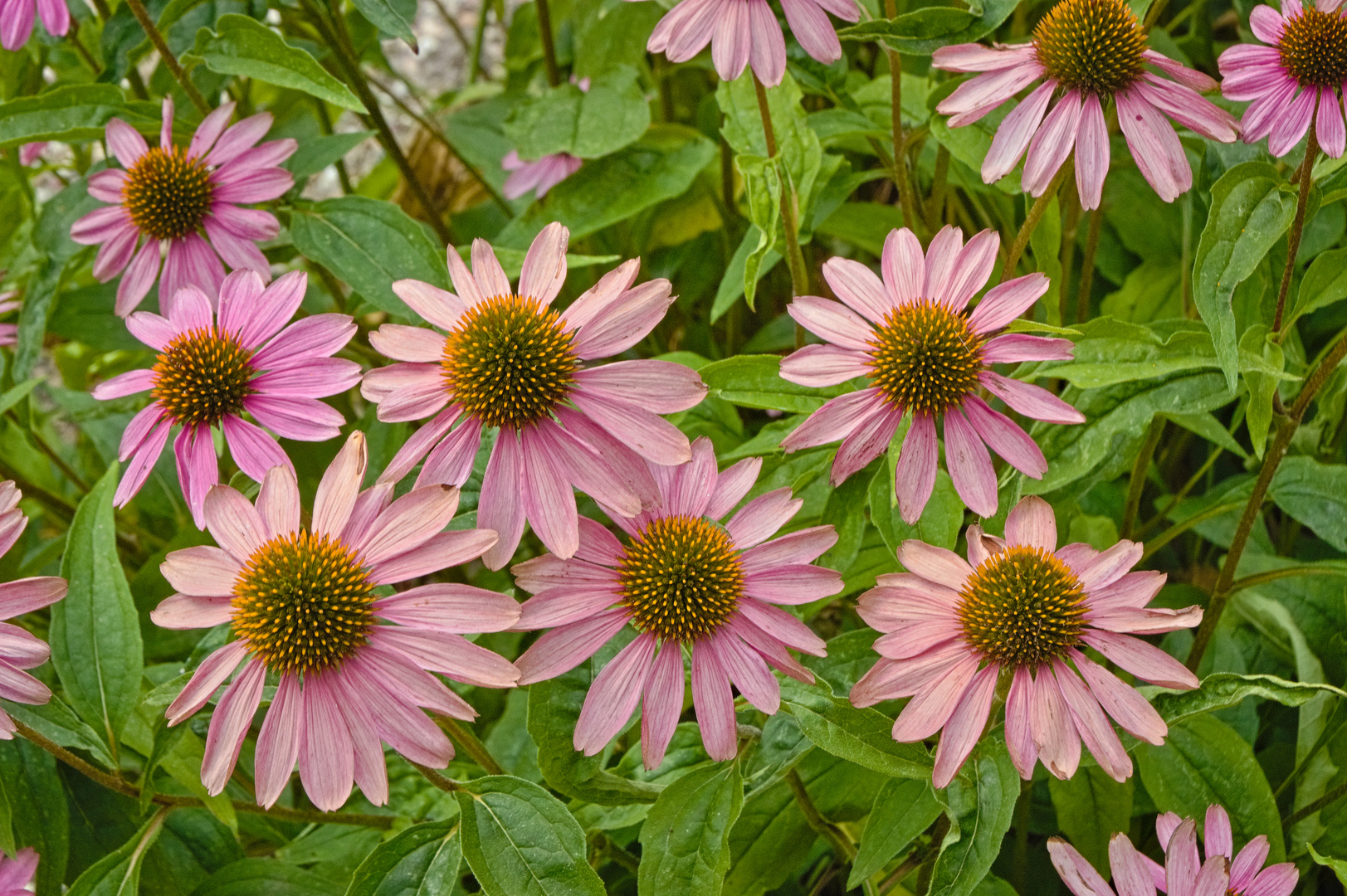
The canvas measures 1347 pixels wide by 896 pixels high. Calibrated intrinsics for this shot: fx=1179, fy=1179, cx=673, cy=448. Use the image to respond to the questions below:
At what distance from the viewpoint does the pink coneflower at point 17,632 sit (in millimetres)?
841

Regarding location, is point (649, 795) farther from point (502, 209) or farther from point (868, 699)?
point (502, 209)

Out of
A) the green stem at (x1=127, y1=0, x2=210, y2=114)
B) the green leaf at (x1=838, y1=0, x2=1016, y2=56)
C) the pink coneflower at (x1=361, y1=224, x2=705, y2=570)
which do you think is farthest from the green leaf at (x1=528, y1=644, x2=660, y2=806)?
the green stem at (x1=127, y1=0, x2=210, y2=114)

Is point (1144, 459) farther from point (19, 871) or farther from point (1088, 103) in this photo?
point (19, 871)

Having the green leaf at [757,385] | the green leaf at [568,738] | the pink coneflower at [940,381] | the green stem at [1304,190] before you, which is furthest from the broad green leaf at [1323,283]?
the green leaf at [568,738]

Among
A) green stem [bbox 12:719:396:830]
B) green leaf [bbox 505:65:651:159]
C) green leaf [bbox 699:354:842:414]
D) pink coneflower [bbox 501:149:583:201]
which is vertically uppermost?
pink coneflower [bbox 501:149:583:201]

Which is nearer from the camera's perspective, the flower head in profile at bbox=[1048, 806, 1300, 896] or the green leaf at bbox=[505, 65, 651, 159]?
the flower head in profile at bbox=[1048, 806, 1300, 896]

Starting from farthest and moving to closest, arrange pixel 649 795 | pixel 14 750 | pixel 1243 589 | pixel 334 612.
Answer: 1. pixel 1243 589
2. pixel 14 750
3. pixel 649 795
4. pixel 334 612

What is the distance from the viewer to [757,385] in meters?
0.97

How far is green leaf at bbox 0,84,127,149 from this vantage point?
122cm

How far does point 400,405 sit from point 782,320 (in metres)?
0.95

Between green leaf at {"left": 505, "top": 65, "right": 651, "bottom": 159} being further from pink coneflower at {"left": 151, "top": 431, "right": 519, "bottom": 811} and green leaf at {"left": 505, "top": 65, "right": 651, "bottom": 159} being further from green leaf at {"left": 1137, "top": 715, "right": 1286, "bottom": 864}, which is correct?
green leaf at {"left": 1137, "top": 715, "right": 1286, "bottom": 864}

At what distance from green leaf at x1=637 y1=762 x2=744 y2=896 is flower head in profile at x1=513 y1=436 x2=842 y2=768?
2.3 inches

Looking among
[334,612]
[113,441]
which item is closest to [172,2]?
[113,441]

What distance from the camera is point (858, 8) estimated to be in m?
1.00
